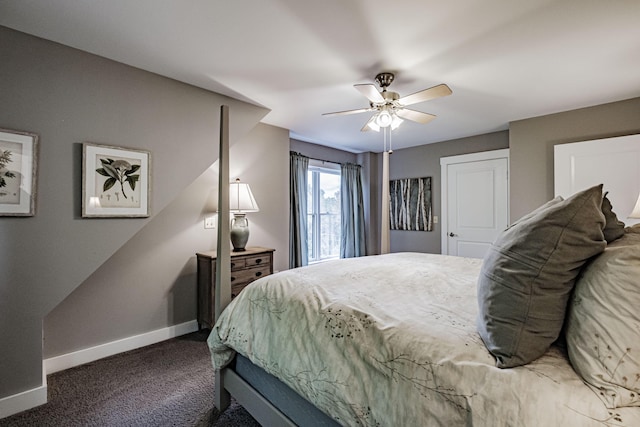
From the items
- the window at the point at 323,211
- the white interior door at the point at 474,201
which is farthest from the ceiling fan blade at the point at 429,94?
the window at the point at 323,211

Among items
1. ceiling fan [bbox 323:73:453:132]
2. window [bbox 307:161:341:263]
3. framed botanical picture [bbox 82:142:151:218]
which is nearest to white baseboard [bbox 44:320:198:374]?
framed botanical picture [bbox 82:142:151:218]

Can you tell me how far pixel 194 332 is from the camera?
117 inches

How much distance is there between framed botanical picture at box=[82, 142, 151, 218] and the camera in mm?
2102

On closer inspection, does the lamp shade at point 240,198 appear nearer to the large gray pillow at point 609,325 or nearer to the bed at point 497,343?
the bed at point 497,343

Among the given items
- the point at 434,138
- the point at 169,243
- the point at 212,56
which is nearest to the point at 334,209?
the point at 434,138

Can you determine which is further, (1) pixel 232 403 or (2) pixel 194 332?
(2) pixel 194 332

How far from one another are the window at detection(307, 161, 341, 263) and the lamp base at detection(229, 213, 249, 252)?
66.5 inches

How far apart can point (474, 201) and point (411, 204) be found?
38.3 inches

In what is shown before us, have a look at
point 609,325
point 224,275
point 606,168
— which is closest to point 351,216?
point 606,168

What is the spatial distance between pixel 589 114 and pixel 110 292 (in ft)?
16.2

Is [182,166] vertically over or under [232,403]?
over

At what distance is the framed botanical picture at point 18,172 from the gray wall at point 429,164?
14.9 feet

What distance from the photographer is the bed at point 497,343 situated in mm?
718

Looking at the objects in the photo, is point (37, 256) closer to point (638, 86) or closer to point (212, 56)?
point (212, 56)
